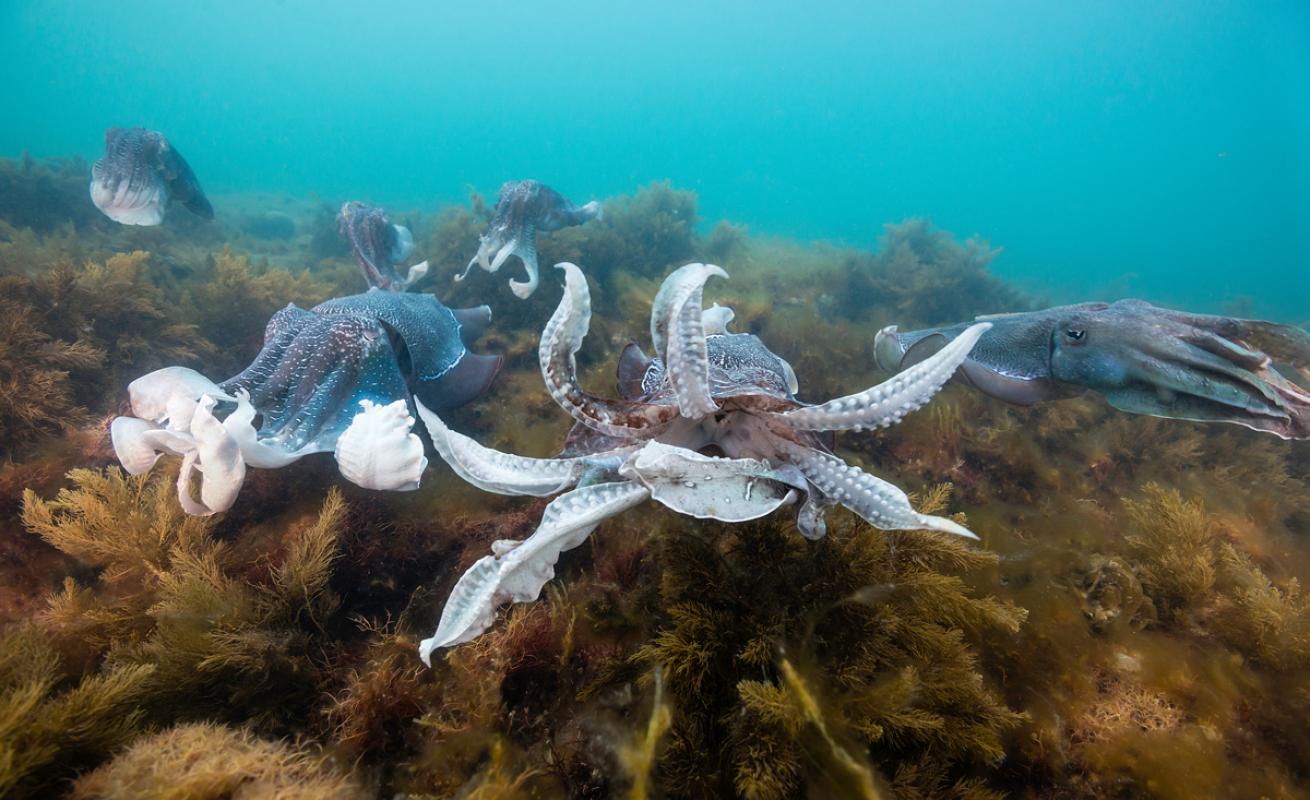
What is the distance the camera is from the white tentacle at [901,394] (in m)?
1.80

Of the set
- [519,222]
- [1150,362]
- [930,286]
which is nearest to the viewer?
[1150,362]

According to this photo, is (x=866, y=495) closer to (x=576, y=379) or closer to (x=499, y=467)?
(x=576, y=379)

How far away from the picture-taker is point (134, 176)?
20.6 feet

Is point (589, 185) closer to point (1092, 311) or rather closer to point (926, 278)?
point (926, 278)

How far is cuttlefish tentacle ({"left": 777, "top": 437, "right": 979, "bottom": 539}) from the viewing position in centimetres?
176

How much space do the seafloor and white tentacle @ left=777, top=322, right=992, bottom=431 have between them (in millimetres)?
756

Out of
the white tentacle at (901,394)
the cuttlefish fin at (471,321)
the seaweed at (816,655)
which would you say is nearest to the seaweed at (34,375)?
the cuttlefish fin at (471,321)

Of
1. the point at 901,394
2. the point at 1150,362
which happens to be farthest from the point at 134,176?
the point at 1150,362

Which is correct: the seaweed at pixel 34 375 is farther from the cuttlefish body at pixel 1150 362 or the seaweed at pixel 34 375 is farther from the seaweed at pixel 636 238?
the cuttlefish body at pixel 1150 362

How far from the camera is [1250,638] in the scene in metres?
2.58

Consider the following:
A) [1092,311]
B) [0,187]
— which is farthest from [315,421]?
[0,187]

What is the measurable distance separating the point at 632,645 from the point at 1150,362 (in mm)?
3761

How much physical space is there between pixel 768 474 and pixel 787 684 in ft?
2.74

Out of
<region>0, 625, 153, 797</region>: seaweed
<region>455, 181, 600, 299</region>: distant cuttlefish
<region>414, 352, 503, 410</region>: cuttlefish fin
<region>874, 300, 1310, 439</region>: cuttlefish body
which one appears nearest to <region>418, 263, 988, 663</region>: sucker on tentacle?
<region>0, 625, 153, 797</region>: seaweed
